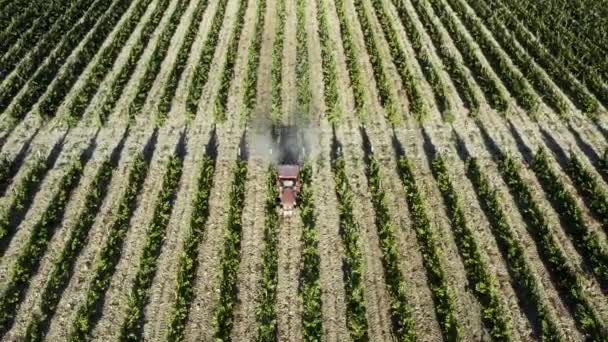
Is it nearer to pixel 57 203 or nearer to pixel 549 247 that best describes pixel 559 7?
pixel 549 247

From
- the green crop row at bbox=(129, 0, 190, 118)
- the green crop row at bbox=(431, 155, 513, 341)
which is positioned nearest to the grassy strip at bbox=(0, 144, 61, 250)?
the green crop row at bbox=(129, 0, 190, 118)

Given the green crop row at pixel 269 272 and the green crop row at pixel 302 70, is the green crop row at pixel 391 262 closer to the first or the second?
the green crop row at pixel 269 272

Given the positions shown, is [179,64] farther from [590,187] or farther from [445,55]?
[590,187]

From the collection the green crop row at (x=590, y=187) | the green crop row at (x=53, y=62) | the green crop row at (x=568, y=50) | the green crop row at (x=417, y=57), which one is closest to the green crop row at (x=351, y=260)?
the green crop row at (x=417, y=57)

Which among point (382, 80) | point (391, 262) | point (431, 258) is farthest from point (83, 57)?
point (431, 258)

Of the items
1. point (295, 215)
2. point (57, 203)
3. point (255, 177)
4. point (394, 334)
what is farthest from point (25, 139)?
point (394, 334)

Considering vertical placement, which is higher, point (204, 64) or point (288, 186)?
point (204, 64)
